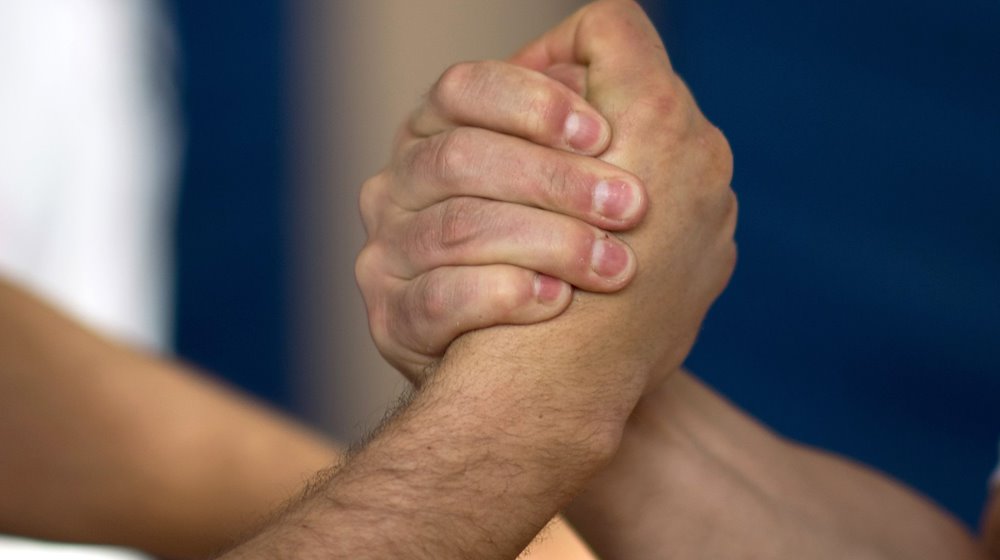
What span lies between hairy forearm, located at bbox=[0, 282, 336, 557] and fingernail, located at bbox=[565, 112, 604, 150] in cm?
62

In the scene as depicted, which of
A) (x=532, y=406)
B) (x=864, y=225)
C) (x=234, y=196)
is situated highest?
(x=532, y=406)

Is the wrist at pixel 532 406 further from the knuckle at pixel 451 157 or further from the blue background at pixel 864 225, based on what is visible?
the blue background at pixel 864 225

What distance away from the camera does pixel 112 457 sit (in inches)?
52.2

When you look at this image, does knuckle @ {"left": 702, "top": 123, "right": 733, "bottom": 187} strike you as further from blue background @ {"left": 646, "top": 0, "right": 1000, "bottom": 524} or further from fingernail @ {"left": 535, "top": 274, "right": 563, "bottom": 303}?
blue background @ {"left": 646, "top": 0, "right": 1000, "bottom": 524}

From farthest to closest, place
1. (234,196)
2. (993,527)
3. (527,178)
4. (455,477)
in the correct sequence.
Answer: (234,196)
(993,527)
(527,178)
(455,477)

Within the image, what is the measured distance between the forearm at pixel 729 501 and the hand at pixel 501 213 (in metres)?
0.24

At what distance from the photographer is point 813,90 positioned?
6.17 ft

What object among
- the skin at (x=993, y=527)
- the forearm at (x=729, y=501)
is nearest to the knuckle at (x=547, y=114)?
the forearm at (x=729, y=501)

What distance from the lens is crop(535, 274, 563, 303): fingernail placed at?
84cm

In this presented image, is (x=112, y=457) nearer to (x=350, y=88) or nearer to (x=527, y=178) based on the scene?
(x=527, y=178)

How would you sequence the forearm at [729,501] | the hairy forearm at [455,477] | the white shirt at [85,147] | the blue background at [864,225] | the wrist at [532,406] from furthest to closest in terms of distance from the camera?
the white shirt at [85,147]
the blue background at [864,225]
the forearm at [729,501]
the wrist at [532,406]
the hairy forearm at [455,477]

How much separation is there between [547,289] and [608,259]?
49 millimetres

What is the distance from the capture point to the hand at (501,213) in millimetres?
839

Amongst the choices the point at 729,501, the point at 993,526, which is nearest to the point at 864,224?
the point at 993,526
